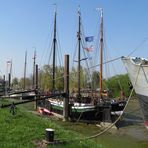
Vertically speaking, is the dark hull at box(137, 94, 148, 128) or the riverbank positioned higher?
the dark hull at box(137, 94, 148, 128)

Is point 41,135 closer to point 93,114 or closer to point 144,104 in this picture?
point 144,104

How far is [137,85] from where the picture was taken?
16.5 meters

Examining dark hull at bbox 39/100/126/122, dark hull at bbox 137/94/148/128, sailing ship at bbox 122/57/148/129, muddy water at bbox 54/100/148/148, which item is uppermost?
sailing ship at bbox 122/57/148/129

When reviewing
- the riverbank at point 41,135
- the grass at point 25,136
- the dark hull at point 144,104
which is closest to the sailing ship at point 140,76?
the dark hull at point 144,104

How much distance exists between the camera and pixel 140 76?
1595 cm

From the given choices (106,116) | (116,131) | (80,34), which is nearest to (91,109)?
(106,116)

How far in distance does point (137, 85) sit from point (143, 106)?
112cm

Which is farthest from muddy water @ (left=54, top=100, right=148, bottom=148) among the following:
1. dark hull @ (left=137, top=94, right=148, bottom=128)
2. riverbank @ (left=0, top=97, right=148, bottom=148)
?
dark hull @ (left=137, top=94, right=148, bottom=128)

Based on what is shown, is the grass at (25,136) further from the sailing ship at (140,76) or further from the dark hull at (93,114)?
the dark hull at (93,114)

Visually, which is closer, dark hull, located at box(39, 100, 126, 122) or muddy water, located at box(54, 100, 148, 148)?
muddy water, located at box(54, 100, 148, 148)

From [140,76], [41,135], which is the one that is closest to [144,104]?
[140,76]

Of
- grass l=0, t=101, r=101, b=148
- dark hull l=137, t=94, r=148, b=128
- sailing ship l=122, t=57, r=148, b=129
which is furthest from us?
dark hull l=137, t=94, r=148, b=128

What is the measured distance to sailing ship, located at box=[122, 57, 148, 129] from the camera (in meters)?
15.6

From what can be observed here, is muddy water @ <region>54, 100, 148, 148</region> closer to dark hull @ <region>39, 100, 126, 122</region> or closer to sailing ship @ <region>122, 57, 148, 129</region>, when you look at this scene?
sailing ship @ <region>122, 57, 148, 129</region>
